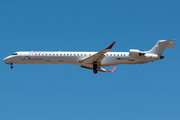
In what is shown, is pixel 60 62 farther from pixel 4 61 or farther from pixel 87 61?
pixel 4 61

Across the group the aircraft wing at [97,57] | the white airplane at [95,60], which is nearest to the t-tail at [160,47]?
the white airplane at [95,60]

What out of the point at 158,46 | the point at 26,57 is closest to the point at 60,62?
the point at 26,57

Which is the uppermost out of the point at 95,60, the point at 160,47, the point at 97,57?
the point at 160,47

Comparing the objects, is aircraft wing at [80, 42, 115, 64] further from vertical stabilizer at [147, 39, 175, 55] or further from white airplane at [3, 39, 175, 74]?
vertical stabilizer at [147, 39, 175, 55]

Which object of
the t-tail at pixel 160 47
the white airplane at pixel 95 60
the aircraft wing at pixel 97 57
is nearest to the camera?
the aircraft wing at pixel 97 57

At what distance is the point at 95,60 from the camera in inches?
1560

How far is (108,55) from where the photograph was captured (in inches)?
1591

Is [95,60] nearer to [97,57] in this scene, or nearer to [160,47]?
[97,57]

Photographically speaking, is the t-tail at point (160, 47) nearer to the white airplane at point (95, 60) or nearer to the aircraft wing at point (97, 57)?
the white airplane at point (95, 60)

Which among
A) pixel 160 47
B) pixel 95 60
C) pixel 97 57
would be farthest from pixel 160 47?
pixel 95 60

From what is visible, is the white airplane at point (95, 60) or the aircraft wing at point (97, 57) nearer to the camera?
the aircraft wing at point (97, 57)

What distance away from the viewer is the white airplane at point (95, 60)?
4003 centimetres

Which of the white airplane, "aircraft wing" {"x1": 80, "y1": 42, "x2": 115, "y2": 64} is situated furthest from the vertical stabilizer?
"aircraft wing" {"x1": 80, "y1": 42, "x2": 115, "y2": 64}

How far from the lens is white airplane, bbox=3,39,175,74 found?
131 feet
